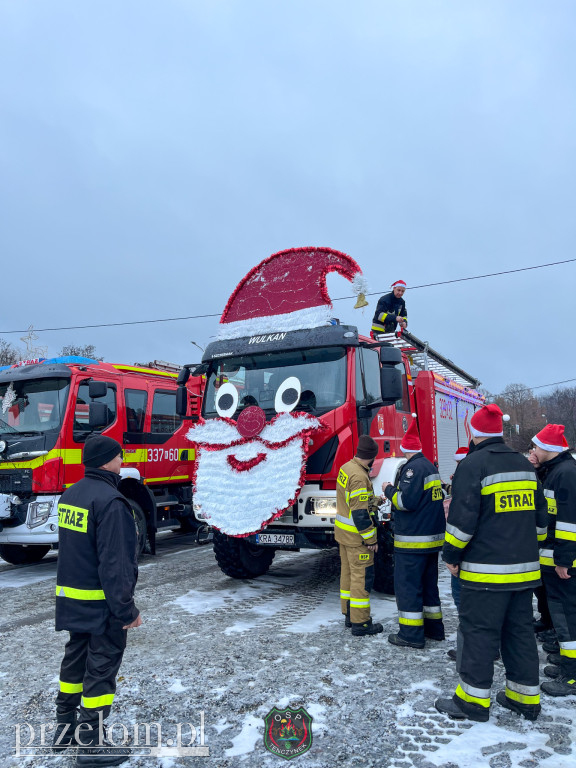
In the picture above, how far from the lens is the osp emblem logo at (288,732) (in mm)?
2904

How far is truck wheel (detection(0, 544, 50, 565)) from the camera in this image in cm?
798

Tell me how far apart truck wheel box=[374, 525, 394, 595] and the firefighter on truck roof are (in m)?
3.21

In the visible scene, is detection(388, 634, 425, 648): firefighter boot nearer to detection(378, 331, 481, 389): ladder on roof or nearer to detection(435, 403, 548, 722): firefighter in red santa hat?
detection(435, 403, 548, 722): firefighter in red santa hat

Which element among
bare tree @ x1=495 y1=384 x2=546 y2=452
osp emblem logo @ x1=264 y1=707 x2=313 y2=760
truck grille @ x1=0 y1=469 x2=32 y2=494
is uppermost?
bare tree @ x1=495 y1=384 x2=546 y2=452

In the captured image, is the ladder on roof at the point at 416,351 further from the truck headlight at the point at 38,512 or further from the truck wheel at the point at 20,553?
the truck wheel at the point at 20,553

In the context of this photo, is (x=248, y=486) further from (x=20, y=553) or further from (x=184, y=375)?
(x=20, y=553)

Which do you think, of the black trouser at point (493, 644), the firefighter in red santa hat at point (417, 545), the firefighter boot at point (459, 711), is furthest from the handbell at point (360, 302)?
the firefighter boot at point (459, 711)

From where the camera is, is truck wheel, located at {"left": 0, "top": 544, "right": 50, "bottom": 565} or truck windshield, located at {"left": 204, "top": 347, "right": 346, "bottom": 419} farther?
truck wheel, located at {"left": 0, "top": 544, "right": 50, "bottom": 565}

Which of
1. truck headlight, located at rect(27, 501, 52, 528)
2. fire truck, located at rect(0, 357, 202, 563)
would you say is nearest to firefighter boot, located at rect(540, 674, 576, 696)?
fire truck, located at rect(0, 357, 202, 563)

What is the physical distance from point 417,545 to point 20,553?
6401 millimetres

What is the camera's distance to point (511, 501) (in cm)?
317

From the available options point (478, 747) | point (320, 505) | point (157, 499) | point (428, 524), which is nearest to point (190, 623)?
point (320, 505)

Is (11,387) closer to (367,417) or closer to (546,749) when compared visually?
(367,417)

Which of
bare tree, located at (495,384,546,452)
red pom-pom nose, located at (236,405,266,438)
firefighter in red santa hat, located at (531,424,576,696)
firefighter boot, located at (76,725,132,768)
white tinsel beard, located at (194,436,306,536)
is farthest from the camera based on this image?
bare tree, located at (495,384,546,452)
